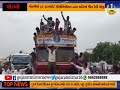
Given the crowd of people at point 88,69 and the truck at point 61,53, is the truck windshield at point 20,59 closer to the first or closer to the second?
the truck at point 61,53

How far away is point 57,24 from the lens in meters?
92.5

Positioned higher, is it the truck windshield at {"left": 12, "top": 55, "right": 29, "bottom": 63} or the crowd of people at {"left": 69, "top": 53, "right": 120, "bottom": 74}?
the truck windshield at {"left": 12, "top": 55, "right": 29, "bottom": 63}

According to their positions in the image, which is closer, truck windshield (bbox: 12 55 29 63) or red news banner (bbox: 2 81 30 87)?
truck windshield (bbox: 12 55 29 63)

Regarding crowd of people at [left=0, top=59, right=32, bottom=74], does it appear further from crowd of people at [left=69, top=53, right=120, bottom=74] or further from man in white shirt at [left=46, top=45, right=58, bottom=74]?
crowd of people at [left=69, top=53, right=120, bottom=74]

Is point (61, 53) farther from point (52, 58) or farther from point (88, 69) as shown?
point (88, 69)

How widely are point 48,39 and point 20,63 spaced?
0.60 meters

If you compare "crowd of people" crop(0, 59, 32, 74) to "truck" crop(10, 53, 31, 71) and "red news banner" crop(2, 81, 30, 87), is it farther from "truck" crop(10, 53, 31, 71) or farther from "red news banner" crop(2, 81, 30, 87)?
"red news banner" crop(2, 81, 30, 87)

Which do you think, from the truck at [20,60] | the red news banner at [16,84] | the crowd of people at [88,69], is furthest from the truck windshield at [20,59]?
the crowd of people at [88,69]

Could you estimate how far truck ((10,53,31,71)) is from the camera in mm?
92312

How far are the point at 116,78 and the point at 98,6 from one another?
1.21 m

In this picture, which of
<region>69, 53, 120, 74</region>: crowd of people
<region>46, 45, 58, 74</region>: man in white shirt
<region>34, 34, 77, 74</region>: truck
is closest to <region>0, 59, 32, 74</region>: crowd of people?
<region>34, 34, 77, 74</region>: truck

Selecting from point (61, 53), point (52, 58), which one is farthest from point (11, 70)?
point (61, 53)

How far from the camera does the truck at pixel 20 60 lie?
9231 cm

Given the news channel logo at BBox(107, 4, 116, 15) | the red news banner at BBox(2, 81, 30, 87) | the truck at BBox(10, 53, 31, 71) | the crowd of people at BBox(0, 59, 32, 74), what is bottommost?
the red news banner at BBox(2, 81, 30, 87)
